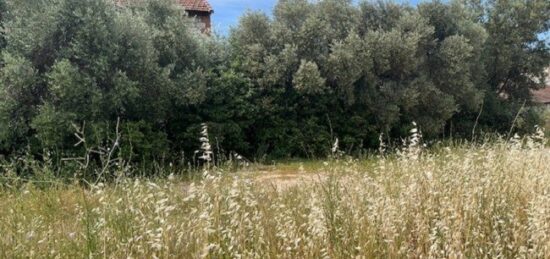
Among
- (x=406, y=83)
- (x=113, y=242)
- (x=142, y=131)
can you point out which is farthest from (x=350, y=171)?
(x=406, y=83)

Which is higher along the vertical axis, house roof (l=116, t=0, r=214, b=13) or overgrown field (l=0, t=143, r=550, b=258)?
house roof (l=116, t=0, r=214, b=13)

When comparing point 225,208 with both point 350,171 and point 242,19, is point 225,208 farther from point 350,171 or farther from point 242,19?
point 242,19

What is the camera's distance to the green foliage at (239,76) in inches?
361

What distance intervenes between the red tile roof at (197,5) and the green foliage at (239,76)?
9.15 m

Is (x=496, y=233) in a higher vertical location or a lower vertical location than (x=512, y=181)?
lower

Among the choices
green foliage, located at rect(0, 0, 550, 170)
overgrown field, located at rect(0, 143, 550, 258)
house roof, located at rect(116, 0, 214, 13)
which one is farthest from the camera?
house roof, located at rect(116, 0, 214, 13)

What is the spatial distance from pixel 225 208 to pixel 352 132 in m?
11.2

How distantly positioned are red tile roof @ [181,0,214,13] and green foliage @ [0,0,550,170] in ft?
30.0

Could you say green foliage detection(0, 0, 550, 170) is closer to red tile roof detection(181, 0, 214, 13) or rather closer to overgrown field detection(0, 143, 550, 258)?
overgrown field detection(0, 143, 550, 258)

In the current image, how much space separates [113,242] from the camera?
109 inches

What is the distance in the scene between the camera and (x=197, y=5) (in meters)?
22.1

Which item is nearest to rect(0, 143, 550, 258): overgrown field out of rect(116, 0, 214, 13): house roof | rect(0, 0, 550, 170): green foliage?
rect(0, 0, 550, 170): green foliage

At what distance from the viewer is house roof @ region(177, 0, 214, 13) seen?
21875 millimetres

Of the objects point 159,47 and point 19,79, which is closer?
point 19,79
